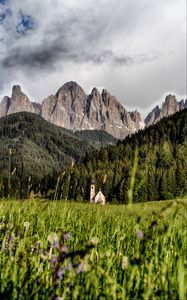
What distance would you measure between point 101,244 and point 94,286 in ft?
6.78

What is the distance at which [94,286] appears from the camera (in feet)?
10.5

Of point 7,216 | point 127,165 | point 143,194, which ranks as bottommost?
point 7,216

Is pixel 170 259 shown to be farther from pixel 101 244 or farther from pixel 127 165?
pixel 127 165

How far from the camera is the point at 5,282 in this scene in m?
3.22

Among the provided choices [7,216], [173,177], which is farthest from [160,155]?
[7,216]

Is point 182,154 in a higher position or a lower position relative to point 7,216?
higher

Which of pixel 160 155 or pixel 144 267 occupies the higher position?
pixel 160 155

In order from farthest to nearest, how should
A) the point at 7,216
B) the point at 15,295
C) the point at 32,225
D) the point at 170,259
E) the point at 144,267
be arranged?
the point at 7,216 → the point at 32,225 → the point at 170,259 → the point at 144,267 → the point at 15,295

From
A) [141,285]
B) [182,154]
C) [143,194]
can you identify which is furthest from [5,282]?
[182,154]

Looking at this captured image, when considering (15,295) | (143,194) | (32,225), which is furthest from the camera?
(143,194)

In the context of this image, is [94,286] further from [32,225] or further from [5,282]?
[32,225]

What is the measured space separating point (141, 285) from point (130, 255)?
991 mm

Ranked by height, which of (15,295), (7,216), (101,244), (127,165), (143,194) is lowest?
(15,295)

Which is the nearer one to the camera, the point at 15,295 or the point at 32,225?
the point at 15,295
